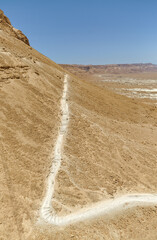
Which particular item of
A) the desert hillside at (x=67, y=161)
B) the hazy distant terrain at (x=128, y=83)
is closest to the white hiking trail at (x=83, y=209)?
the desert hillside at (x=67, y=161)

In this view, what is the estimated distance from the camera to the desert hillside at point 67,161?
23.3 ft

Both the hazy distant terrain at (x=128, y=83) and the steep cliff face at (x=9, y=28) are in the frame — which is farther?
the hazy distant terrain at (x=128, y=83)

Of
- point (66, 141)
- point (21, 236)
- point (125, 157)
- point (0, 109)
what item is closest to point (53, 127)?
point (66, 141)

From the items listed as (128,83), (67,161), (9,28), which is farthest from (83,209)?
(128,83)

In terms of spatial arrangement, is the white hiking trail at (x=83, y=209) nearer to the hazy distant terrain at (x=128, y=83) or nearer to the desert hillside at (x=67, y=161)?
the desert hillside at (x=67, y=161)

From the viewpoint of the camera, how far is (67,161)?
32.2 feet

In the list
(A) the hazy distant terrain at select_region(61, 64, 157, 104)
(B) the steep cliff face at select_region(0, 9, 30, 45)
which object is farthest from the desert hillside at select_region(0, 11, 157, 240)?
(A) the hazy distant terrain at select_region(61, 64, 157, 104)

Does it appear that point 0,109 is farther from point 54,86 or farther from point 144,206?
point 144,206

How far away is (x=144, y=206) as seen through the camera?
8516 millimetres

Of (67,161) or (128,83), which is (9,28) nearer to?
(67,161)

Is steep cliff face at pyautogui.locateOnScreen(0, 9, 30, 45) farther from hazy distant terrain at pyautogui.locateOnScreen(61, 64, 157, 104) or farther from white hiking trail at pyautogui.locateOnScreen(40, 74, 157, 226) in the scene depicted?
hazy distant terrain at pyautogui.locateOnScreen(61, 64, 157, 104)

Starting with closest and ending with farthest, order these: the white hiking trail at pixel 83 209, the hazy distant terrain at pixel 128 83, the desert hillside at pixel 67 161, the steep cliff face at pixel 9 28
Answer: the desert hillside at pixel 67 161 < the white hiking trail at pixel 83 209 < the steep cliff face at pixel 9 28 < the hazy distant terrain at pixel 128 83

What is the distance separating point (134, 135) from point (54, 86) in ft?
27.9

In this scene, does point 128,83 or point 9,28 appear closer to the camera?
point 9,28
